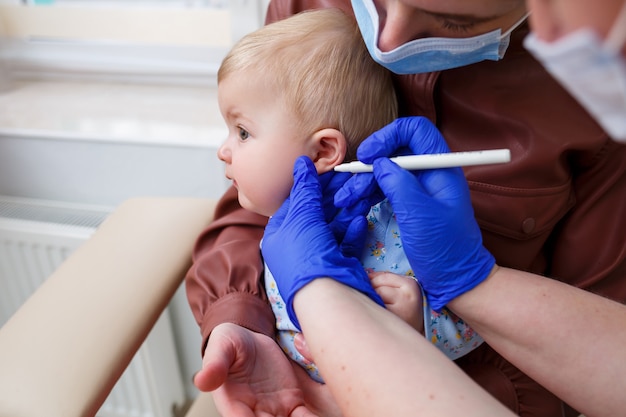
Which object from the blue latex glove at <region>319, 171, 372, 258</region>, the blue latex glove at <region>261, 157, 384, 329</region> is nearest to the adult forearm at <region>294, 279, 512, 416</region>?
the blue latex glove at <region>261, 157, 384, 329</region>

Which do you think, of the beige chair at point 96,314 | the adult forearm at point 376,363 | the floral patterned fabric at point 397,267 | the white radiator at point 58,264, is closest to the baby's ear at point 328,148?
the floral patterned fabric at point 397,267

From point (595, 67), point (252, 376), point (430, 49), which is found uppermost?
point (595, 67)

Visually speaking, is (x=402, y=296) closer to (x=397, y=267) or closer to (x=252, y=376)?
(x=397, y=267)

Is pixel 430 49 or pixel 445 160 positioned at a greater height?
pixel 430 49

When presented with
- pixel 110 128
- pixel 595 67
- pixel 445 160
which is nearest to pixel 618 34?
pixel 595 67

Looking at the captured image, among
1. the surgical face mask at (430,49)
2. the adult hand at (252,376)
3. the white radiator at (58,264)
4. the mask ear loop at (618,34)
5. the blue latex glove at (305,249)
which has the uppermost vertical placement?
the mask ear loop at (618,34)

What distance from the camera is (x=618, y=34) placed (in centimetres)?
36

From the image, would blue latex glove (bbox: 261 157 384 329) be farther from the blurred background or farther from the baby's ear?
the blurred background

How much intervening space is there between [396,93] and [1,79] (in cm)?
154

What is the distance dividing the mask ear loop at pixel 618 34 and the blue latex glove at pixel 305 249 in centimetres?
47

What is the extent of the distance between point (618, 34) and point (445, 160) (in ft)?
1.21

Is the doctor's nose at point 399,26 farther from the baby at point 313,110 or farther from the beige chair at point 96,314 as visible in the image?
the beige chair at point 96,314

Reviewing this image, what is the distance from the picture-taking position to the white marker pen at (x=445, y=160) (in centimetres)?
66

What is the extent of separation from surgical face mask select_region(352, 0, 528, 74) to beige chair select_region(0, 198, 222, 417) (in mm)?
626
